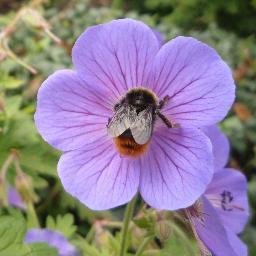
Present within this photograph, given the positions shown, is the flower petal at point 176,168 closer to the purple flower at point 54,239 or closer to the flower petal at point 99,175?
the flower petal at point 99,175

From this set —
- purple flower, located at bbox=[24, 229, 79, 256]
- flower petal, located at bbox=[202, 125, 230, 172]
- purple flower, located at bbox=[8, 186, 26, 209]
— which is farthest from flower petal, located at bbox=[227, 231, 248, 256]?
purple flower, located at bbox=[8, 186, 26, 209]

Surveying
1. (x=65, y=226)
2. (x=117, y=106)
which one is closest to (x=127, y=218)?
(x=117, y=106)

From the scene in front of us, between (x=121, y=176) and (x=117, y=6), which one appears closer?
(x=121, y=176)

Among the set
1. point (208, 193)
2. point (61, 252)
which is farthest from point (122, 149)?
point (61, 252)

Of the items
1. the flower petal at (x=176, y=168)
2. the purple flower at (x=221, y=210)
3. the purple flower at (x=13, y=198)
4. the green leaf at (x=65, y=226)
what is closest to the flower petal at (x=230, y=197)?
the purple flower at (x=221, y=210)

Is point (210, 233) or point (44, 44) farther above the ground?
point (210, 233)

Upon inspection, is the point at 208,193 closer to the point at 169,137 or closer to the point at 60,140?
the point at 169,137
